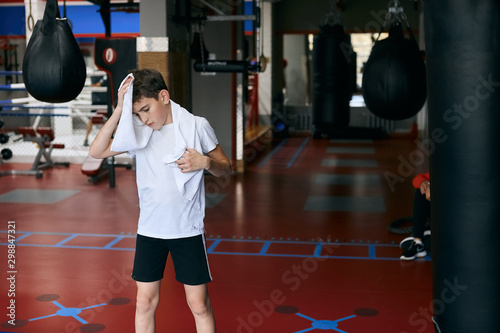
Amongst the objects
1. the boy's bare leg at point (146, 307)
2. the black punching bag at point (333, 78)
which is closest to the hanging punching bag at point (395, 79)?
the black punching bag at point (333, 78)

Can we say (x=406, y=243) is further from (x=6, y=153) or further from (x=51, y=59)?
(x=6, y=153)

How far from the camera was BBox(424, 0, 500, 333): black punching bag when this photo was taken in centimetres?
196

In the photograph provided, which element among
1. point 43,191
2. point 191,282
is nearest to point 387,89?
point 191,282

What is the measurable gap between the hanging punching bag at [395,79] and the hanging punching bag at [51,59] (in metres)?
1.81

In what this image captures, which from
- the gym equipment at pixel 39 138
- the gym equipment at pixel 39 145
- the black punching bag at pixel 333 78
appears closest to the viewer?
the black punching bag at pixel 333 78

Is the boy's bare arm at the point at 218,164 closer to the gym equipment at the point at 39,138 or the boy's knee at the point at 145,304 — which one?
the boy's knee at the point at 145,304

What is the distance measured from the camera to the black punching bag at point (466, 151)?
6.43ft

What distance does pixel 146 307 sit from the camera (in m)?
2.73

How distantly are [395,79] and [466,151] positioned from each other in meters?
1.97

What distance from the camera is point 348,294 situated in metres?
4.16

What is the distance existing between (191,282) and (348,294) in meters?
1.73

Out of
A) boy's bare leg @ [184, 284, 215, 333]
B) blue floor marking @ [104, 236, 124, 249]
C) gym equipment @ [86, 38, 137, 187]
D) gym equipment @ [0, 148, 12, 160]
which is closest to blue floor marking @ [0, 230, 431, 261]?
blue floor marking @ [104, 236, 124, 249]

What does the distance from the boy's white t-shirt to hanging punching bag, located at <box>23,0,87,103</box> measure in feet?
3.99

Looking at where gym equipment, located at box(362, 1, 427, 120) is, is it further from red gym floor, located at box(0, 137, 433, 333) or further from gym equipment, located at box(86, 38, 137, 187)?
gym equipment, located at box(86, 38, 137, 187)
